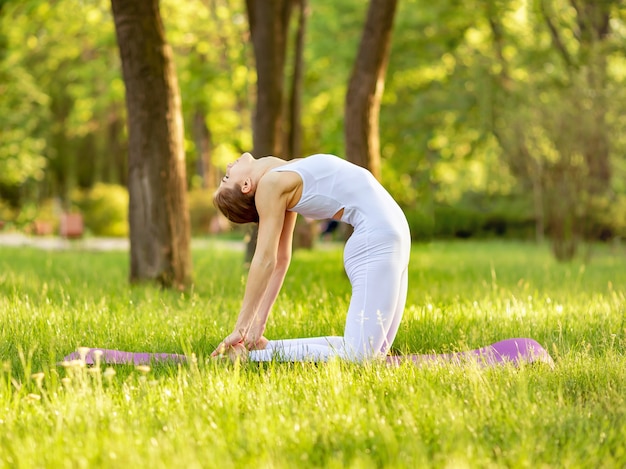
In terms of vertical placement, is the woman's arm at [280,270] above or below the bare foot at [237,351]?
above

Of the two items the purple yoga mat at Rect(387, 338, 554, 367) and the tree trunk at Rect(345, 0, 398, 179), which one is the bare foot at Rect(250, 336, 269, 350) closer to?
the purple yoga mat at Rect(387, 338, 554, 367)

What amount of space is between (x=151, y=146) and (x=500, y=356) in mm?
5034

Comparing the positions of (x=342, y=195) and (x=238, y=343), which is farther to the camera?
(x=342, y=195)

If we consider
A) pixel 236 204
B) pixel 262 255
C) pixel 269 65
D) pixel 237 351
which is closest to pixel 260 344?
pixel 237 351

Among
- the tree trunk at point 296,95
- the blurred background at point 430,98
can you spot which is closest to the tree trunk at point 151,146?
the blurred background at point 430,98

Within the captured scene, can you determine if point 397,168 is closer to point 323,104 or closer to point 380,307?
point 323,104

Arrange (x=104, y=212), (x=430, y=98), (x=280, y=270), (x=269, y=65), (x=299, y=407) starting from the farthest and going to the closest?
(x=104, y=212)
(x=430, y=98)
(x=269, y=65)
(x=280, y=270)
(x=299, y=407)

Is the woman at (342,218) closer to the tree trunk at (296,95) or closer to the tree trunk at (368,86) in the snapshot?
the tree trunk at (368,86)

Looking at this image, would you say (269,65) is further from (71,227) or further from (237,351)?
(71,227)

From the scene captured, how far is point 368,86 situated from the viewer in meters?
11.0

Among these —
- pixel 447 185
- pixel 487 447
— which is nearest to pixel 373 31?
pixel 487 447

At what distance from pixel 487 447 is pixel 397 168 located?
2260cm

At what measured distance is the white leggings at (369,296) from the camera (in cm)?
501

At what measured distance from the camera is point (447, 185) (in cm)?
3475
